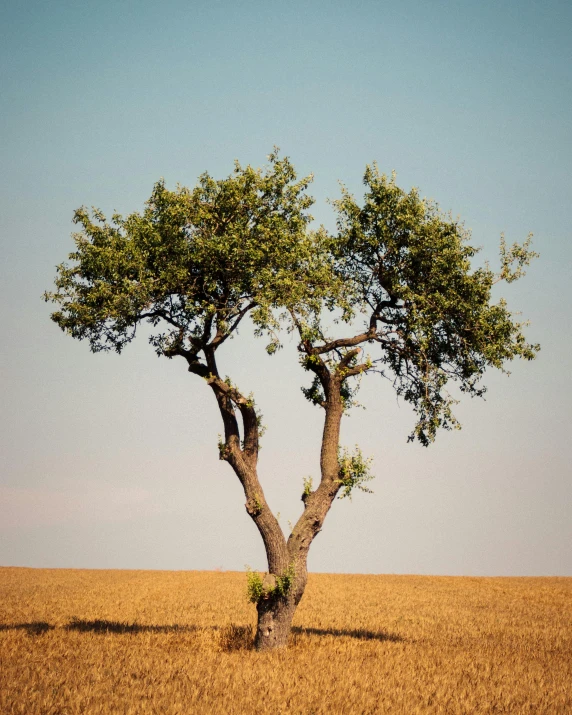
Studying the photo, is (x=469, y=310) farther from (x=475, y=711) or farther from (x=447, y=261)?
(x=475, y=711)

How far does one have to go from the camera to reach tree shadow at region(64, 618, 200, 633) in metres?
23.9

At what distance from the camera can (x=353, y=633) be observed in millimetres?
25469

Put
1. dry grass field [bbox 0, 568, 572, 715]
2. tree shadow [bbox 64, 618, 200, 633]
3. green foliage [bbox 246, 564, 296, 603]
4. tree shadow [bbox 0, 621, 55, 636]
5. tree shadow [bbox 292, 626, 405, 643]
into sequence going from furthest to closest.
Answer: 1. tree shadow [bbox 292, 626, 405, 643]
2. tree shadow [bbox 64, 618, 200, 633]
3. tree shadow [bbox 0, 621, 55, 636]
4. green foliage [bbox 246, 564, 296, 603]
5. dry grass field [bbox 0, 568, 572, 715]

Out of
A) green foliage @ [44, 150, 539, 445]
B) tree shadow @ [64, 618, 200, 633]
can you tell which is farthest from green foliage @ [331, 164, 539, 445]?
tree shadow @ [64, 618, 200, 633]

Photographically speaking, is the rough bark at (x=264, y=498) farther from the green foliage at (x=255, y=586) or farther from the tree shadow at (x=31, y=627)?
the tree shadow at (x=31, y=627)

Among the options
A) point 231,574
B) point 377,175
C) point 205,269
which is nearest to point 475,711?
point 205,269

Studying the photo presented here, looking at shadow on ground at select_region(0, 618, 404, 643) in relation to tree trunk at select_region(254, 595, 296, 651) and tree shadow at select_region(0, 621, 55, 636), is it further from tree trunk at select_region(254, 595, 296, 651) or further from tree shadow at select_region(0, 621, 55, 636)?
tree trunk at select_region(254, 595, 296, 651)

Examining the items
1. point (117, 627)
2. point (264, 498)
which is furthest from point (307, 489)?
point (117, 627)

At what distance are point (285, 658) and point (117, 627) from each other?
30.4 feet

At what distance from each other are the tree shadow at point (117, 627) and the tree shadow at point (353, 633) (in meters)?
4.10

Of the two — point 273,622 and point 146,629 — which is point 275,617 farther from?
point 146,629

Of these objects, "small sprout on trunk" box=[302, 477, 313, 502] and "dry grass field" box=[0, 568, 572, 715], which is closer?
"dry grass field" box=[0, 568, 572, 715]

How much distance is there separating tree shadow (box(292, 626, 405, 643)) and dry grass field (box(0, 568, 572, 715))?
6cm

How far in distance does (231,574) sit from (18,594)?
25954mm
